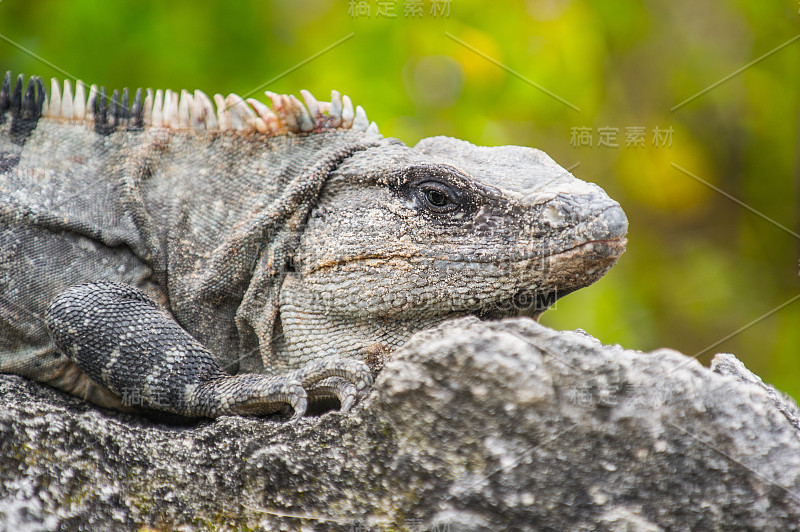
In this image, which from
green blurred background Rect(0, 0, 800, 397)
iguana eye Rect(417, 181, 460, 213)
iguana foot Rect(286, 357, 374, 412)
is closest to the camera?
iguana foot Rect(286, 357, 374, 412)

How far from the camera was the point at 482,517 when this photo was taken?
329 cm

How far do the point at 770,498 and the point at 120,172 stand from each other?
14.9 feet

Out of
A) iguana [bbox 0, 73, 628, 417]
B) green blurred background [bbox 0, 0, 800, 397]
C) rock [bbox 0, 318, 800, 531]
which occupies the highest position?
green blurred background [bbox 0, 0, 800, 397]

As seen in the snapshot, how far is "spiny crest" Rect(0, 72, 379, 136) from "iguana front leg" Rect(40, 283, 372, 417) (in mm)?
1459

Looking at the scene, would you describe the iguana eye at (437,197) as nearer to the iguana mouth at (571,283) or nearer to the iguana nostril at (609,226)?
the iguana mouth at (571,283)

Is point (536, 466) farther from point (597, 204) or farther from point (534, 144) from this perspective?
point (534, 144)

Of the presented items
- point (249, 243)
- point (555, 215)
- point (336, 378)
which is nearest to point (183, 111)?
point (249, 243)

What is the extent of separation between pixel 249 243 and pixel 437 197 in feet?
4.34

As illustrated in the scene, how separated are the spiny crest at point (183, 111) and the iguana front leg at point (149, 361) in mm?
1459

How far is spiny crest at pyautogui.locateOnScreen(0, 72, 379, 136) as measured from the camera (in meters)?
5.36

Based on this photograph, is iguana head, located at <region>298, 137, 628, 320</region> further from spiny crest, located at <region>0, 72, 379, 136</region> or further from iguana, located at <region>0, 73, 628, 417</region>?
spiny crest, located at <region>0, 72, 379, 136</region>

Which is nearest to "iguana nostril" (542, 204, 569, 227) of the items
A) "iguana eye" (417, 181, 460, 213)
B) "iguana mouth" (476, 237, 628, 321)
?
"iguana mouth" (476, 237, 628, 321)

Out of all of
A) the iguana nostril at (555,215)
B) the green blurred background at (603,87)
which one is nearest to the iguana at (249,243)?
the iguana nostril at (555,215)

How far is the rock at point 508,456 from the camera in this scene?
3264 mm
